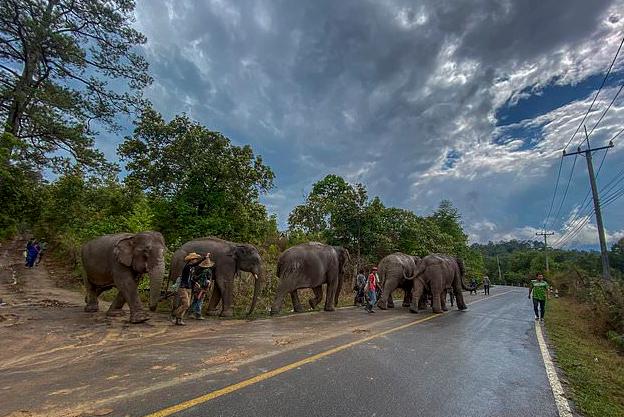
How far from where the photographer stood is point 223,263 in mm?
11375

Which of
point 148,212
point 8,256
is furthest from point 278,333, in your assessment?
point 8,256

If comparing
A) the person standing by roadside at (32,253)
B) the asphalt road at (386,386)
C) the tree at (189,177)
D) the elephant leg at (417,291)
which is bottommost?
the asphalt road at (386,386)

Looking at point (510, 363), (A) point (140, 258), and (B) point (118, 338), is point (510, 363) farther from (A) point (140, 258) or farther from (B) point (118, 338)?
(A) point (140, 258)

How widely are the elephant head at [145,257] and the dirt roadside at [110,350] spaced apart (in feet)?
3.37

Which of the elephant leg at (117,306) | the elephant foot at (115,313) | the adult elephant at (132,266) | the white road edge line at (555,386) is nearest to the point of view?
the white road edge line at (555,386)

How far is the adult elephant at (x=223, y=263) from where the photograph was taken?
1105cm

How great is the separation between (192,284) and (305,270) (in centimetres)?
446

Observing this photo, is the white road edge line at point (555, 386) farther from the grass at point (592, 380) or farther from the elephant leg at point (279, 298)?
the elephant leg at point (279, 298)

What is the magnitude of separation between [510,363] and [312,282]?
7.79 meters

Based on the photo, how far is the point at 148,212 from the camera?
16.1 metres

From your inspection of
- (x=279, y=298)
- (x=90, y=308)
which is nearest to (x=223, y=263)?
(x=279, y=298)

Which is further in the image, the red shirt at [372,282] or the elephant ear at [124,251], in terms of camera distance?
the red shirt at [372,282]

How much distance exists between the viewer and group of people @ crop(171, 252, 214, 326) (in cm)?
928

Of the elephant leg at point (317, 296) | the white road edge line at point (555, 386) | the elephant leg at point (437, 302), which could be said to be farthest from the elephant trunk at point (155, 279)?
the elephant leg at point (437, 302)
